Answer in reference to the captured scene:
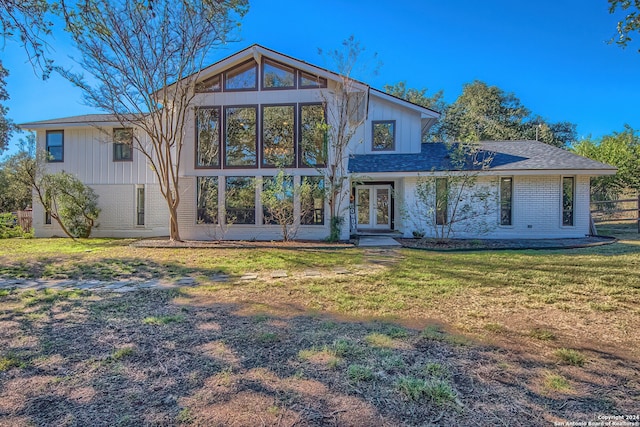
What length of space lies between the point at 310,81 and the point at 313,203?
15.3 ft

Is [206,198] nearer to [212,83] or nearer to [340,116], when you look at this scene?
→ [212,83]

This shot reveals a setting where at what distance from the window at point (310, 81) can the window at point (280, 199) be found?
3.59 meters

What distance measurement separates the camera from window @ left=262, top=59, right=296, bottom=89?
41.3 ft

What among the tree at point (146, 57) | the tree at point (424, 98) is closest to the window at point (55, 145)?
the tree at point (146, 57)

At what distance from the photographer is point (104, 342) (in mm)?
3268

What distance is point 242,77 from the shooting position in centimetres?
1280

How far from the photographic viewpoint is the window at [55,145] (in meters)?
15.1

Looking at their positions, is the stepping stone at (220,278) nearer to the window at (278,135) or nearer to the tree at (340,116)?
the tree at (340,116)

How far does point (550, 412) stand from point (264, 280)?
4.76 metres

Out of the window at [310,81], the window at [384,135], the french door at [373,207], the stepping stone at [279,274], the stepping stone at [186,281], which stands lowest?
the stepping stone at [186,281]

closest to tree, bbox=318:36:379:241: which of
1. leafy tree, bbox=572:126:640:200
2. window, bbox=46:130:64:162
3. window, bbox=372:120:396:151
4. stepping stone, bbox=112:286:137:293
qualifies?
window, bbox=372:120:396:151

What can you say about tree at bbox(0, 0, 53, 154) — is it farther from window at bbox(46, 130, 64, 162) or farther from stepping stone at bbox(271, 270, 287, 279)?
window at bbox(46, 130, 64, 162)

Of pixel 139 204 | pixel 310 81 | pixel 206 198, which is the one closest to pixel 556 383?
pixel 310 81

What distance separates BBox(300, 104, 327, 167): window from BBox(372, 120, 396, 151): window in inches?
141
